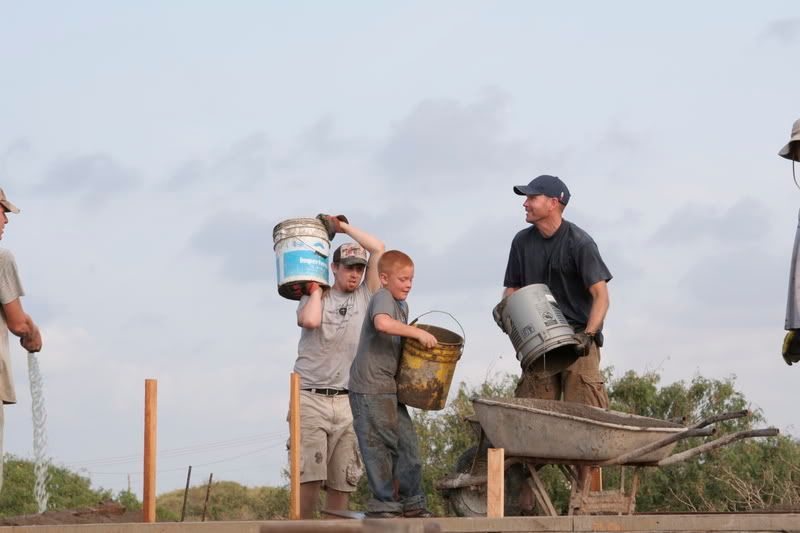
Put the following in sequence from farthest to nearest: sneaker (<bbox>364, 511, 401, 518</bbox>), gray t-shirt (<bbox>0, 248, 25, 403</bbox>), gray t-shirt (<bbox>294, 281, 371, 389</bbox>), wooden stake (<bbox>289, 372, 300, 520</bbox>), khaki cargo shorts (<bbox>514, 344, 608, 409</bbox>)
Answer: khaki cargo shorts (<bbox>514, 344, 608, 409</bbox>) < gray t-shirt (<bbox>294, 281, 371, 389</bbox>) < sneaker (<bbox>364, 511, 401, 518</bbox>) < wooden stake (<bbox>289, 372, 300, 520</bbox>) < gray t-shirt (<bbox>0, 248, 25, 403</bbox>)

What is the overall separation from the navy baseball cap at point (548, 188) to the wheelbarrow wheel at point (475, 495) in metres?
1.70

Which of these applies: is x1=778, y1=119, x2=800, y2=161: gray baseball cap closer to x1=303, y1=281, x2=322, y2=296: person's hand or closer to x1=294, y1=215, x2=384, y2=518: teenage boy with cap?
x1=294, y1=215, x2=384, y2=518: teenage boy with cap

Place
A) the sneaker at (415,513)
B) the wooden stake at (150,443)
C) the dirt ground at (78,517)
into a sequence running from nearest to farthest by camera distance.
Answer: the wooden stake at (150,443), the sneaker at (415,513), the dirt ground at (78,517)

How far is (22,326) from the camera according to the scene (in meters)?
7.16

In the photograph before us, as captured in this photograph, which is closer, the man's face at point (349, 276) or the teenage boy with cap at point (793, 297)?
the teenage boy with cap at point (793, 297)

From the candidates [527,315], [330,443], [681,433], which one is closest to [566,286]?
[527,315]

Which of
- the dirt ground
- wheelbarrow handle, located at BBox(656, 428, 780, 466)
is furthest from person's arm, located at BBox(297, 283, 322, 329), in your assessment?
wheelbarrow handle, located at BBox(656, 428, 780, 466)

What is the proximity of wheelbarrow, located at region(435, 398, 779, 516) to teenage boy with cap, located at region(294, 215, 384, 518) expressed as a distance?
0.90 meters

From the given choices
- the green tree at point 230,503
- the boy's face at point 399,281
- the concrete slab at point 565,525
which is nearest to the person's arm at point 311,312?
the boy's face at point 399,281

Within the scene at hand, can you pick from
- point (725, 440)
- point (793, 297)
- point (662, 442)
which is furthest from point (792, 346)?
point (662, 442)

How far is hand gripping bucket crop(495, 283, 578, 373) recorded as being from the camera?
8188mm

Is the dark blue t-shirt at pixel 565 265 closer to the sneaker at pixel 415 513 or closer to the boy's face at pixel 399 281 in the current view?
the boy's face at pixel 399 281

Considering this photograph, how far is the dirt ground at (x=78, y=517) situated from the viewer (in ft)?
30.5

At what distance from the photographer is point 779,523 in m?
6.93
